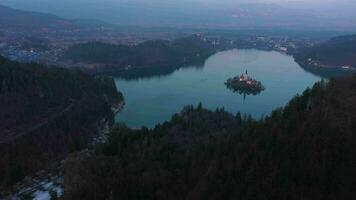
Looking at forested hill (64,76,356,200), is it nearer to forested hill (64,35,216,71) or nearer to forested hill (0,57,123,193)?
forested hill (0,57,123,193)

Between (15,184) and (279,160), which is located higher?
(279,160)

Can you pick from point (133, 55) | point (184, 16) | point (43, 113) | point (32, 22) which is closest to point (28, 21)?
point (32, 22)

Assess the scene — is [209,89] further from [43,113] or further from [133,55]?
[43,113]

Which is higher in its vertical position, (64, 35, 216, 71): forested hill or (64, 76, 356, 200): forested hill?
(64, 76, 356, 200): forested hill

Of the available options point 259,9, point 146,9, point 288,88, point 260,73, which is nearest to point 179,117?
point 288,88

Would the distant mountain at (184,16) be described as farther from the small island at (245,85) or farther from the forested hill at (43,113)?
the forested hill at (43,113)

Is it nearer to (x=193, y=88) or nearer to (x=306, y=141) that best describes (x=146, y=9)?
(x=193, y=88)

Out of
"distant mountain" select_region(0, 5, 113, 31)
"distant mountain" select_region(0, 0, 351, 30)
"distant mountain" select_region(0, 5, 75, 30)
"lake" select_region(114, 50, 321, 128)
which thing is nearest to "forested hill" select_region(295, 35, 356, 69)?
"lake" select_region(114, 50, 321, 128)
